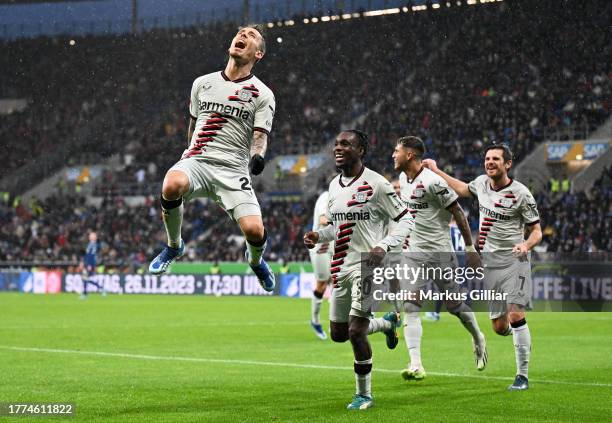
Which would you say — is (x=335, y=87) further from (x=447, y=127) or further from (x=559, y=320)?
(x=559, y=320)

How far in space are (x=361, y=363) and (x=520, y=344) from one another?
2323 millimetres

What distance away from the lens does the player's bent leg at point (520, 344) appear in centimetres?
948

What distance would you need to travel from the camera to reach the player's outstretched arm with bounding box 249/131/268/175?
7.75m

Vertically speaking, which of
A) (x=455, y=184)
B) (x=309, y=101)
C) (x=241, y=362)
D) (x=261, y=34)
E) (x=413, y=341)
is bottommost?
(x=241, y=362)

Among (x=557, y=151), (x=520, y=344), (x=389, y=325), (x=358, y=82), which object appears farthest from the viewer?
(x=358, y=82)

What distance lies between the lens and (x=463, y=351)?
13500 millimetres

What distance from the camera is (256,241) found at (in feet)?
28.2

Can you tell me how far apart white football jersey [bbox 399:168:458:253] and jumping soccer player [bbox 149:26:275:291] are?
2735 mm

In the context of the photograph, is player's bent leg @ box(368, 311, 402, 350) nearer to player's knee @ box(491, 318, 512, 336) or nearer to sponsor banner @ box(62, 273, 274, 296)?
player's knee @ box(491, 318, 512, 336)

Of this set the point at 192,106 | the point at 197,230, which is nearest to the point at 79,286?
the point at 197,230

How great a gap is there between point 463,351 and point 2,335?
8.01m

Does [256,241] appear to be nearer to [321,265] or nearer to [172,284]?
[321,265]

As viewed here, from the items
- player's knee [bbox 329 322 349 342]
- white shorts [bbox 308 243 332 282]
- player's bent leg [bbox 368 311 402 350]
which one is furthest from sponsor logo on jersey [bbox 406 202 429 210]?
white shorts [bbox 308 243 332 282]

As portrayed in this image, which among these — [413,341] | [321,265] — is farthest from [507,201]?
[321,265]
